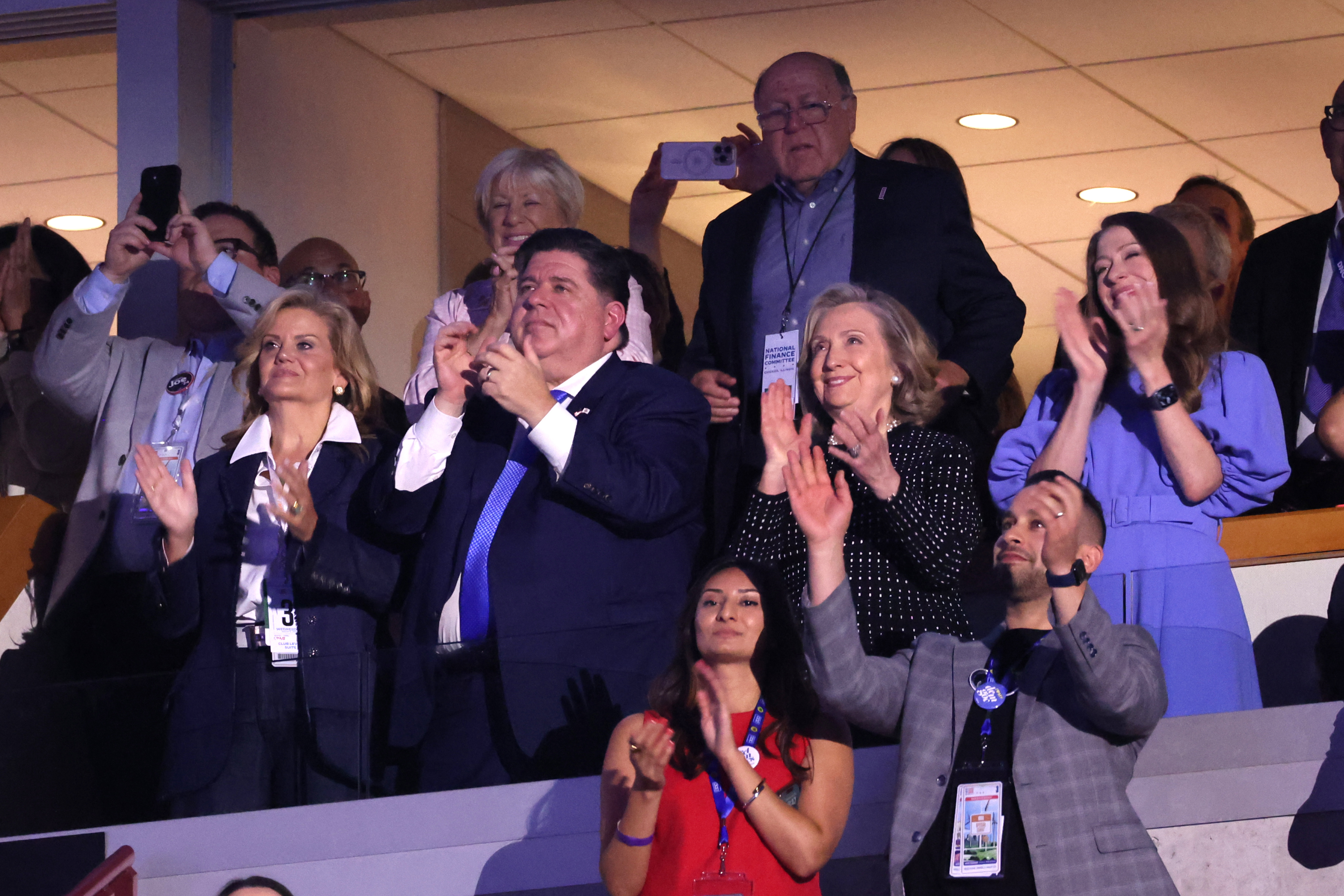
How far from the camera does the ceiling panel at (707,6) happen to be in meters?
6.14

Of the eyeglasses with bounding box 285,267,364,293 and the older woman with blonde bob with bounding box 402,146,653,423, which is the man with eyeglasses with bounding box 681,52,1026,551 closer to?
the older woman with blonde bob with bounding box 402,146,653,423

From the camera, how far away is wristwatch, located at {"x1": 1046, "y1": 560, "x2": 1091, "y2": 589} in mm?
2984

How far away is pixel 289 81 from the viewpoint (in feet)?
20.5

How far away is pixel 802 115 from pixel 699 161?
49 centimetres

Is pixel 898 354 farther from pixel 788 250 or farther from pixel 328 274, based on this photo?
pixel 328 274

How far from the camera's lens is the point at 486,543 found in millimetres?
3635

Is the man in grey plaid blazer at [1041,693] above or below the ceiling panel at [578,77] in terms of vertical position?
below

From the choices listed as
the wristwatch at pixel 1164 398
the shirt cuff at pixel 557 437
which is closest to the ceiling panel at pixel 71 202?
the shirt cuff at pixel 557 437

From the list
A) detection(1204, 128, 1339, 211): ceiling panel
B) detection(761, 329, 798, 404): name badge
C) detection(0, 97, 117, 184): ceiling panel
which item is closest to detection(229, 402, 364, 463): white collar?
detection(761, 329, 798, 404): name badge

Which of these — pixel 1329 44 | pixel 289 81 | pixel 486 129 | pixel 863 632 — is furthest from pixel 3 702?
pixel 1329 44

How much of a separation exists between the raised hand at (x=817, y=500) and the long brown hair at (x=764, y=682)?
118 millimetres

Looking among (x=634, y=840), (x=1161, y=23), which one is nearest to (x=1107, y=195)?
(x=1161, y=23)

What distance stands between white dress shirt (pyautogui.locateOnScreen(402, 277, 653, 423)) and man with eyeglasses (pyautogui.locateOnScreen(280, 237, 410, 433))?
0.27 meters

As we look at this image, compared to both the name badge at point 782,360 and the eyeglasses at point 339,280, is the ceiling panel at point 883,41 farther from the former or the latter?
the name badge at point 782,360
